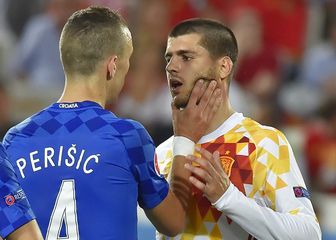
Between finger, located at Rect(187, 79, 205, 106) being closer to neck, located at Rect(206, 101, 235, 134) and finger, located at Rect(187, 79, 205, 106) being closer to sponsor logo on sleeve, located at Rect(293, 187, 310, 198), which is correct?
neck, located at Rect(206, 101, 235, 134)

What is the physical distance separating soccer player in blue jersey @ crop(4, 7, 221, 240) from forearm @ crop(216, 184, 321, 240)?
24cm

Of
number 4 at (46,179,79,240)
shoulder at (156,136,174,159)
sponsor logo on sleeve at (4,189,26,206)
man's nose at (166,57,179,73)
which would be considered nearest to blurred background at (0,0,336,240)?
shoulder at (156,136,174,159)

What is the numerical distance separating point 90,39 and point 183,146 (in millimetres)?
744

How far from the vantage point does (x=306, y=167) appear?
1037 cm

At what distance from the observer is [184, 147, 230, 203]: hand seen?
189 inches

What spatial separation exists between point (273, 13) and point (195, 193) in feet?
23.2

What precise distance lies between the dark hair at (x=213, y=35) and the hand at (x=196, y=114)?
0.33 m

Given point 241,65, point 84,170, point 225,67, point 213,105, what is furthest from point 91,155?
point 241,65

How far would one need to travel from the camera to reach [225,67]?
5.45 meters

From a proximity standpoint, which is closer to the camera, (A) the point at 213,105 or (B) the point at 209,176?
(B) the point at 209,176

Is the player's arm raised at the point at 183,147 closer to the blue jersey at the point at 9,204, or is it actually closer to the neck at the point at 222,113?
the neck at the point at 222,113

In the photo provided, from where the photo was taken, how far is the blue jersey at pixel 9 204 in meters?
3.93

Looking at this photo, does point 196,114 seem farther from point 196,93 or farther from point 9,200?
point 9,200

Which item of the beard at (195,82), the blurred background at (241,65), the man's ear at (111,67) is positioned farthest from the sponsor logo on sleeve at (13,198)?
the blurred background at (241,65)
